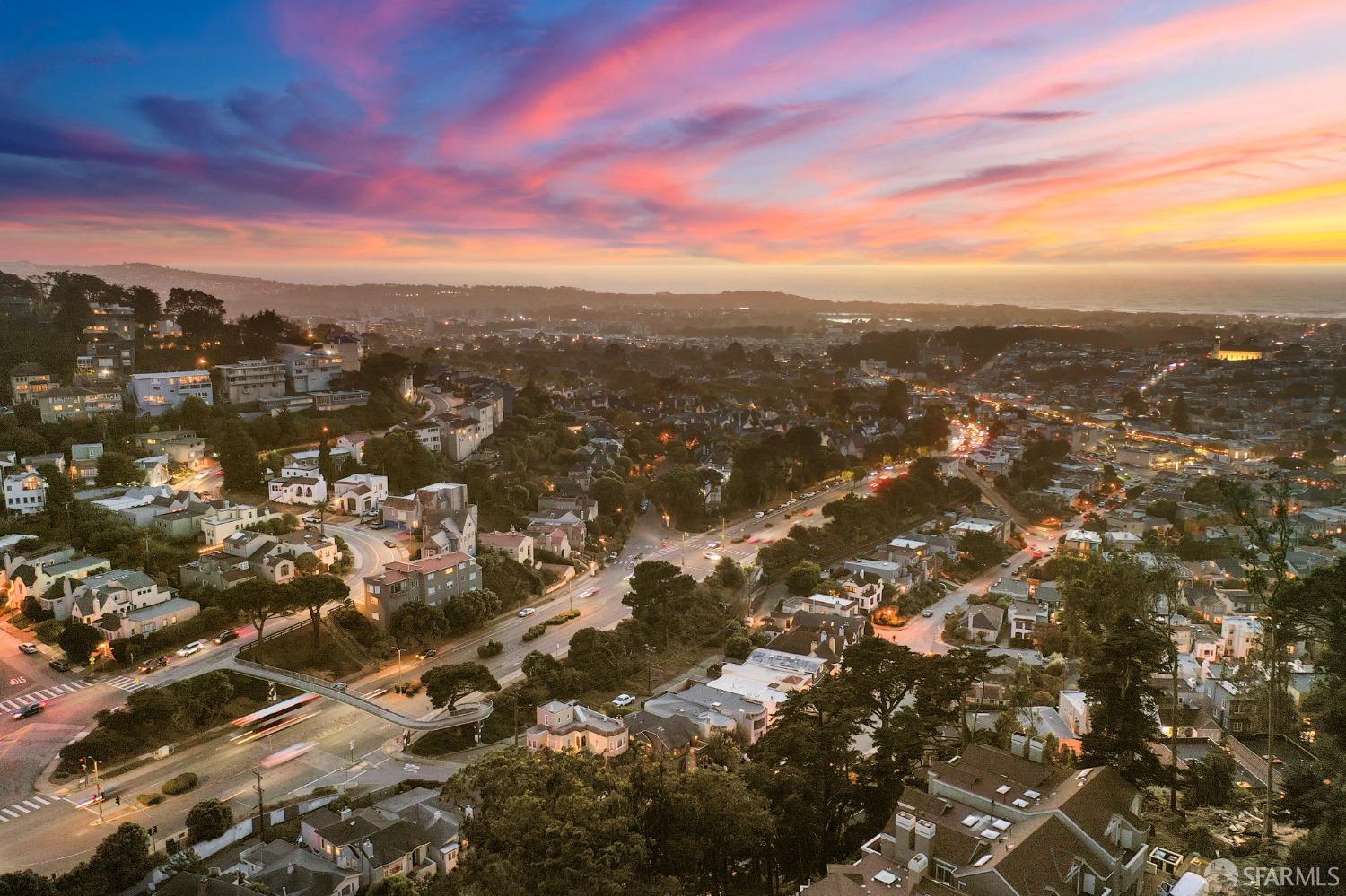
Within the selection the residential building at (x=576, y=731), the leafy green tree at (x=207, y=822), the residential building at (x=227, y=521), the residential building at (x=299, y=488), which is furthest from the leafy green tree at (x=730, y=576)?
the leafy green tree at (x=207, y=822)

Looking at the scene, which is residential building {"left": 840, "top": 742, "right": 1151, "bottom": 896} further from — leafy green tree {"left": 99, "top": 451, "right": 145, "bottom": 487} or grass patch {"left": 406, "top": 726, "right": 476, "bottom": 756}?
leafy green tree {"left": 99, "top": 451, "right": 145, "bottom": 487}

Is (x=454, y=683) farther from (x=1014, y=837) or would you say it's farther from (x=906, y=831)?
(x=1014, y=837)

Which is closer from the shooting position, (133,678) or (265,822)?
(265,822)

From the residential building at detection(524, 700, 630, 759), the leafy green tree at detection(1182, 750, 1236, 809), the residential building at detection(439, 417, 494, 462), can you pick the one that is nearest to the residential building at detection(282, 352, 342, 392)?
the residential building at detection(439, 417, 494, 462)

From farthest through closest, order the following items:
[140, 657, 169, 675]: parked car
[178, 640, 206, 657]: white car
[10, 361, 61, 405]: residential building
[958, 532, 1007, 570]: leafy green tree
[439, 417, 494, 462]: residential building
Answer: [439, 417, 494, 462]: residential building < [10, 361, 61, 405]: residential building < [958, 532, 1007, 570]: leafy green tree < [178, 640, 206, 657]: white car < [140, 657, 169, 675]: parked car

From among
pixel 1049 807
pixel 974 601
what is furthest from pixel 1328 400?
pixel 1049 807

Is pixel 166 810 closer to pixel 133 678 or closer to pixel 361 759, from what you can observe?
pixel 361 759
